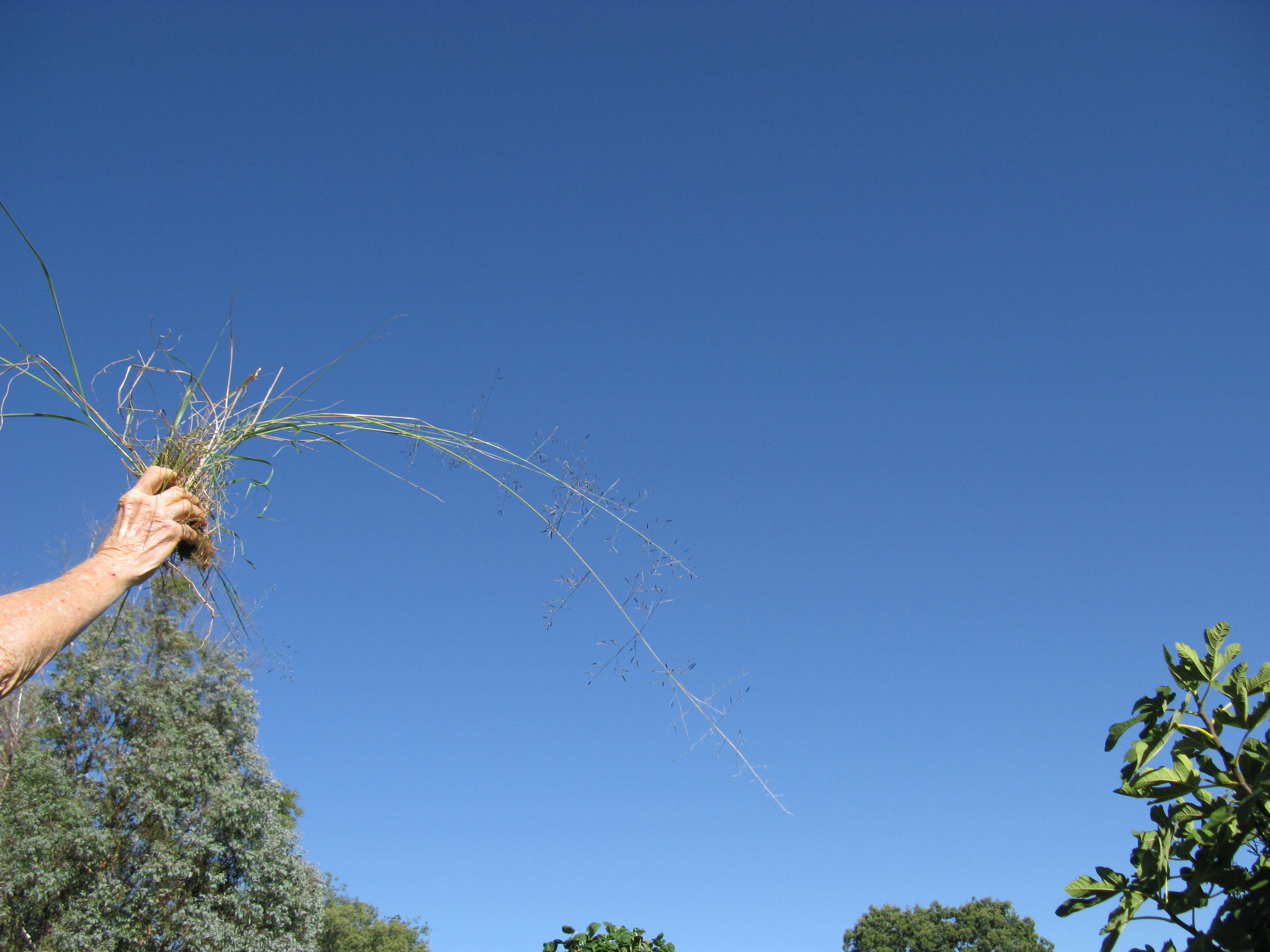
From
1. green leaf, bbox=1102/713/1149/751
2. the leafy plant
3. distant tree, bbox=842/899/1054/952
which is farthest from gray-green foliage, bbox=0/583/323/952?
distant tree, bbox=842/899/1054/952

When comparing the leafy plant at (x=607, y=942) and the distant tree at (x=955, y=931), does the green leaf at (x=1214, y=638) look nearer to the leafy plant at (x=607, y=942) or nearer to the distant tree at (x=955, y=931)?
the leafy plant at (x=607, y=942)

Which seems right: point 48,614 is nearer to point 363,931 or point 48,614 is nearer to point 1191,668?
point 1191,668

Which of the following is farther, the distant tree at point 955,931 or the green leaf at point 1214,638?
the distant tree at point 955,931

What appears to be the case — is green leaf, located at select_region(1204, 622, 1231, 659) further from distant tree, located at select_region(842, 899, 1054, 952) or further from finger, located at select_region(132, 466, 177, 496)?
distant tree, located at select_region(842, 899, 1054, 952)

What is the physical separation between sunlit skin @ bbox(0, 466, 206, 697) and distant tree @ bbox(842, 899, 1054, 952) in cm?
3619

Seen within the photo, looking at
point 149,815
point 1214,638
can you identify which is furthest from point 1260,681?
point 149,815

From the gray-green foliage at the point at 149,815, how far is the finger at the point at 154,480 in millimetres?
11846

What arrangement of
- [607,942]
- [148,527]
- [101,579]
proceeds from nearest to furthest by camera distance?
[101,579] < [148,527] < [607,942]

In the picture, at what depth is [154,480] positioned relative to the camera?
2287 millimetres

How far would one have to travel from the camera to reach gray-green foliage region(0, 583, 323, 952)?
13133mm

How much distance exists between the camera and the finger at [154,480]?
7.36 ft

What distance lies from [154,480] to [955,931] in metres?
37.2

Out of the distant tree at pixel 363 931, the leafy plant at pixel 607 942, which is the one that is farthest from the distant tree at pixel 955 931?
the leafy plant at pixel 607 942

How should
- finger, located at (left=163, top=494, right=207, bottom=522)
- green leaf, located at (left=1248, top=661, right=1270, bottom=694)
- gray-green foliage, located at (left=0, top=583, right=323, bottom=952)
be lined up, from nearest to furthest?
green leaf, located at (left=1248, top=661, right=1270, bottom=694)
finger, located at (left=163, top=494, right=207, bottom=522)
gray-green foliage, located at (left=0, top=583, right=323, bottom=952)
